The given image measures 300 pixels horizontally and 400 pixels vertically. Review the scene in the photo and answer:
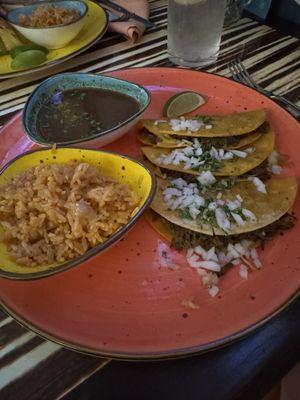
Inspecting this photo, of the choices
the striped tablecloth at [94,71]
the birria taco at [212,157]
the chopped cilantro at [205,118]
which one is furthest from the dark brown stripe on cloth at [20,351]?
the chopped cilantro at [205,118]

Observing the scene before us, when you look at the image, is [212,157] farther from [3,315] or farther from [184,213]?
[3,315]

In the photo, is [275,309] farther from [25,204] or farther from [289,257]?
[25,204]

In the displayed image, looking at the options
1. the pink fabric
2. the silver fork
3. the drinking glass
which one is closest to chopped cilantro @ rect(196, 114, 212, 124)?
the silver fork

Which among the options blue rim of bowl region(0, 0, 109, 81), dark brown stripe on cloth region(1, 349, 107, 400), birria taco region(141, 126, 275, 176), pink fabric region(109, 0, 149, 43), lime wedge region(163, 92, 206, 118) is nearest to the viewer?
dark brown stripe on cloth region(1, 349, 107, 400)

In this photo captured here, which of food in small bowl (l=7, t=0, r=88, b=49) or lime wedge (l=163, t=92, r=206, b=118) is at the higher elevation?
food in small bowl (l=7, t=0, r=88, b=49)

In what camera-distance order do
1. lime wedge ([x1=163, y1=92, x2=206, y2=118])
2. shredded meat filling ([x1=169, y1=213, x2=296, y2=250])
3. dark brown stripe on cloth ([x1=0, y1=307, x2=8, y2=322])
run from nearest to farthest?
dark brown stripe on cloth ([x1=0, y1=307, x2=8, y2=322]) → shredded meat filling ([x1=169, y1=213, x2=296, y2=250]) → lime wedge ([x1=163, y1=92, x2=206, y2=118])

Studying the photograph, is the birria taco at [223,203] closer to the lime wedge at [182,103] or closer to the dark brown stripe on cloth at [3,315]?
the lime wedge at [182,103]

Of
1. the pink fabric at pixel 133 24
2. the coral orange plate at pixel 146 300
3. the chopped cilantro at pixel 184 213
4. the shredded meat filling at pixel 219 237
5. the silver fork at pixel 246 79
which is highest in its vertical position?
the pink fabric at pixel 133 24

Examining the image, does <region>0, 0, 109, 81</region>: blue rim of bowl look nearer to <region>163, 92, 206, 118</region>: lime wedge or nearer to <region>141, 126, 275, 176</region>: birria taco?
<region>163, 92, 206, 118</region>: lime wedge
